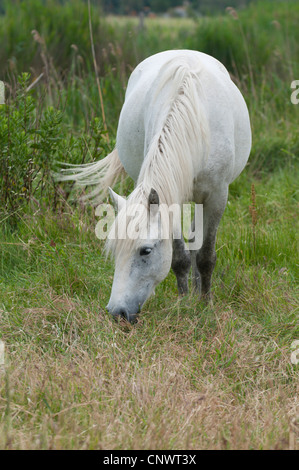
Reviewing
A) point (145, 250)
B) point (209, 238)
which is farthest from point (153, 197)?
point (209, 238)

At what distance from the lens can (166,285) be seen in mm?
3777

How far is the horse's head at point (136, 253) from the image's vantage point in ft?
8.98

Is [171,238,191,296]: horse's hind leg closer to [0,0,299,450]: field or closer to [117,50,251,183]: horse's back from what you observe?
[0,0,299,450]: field

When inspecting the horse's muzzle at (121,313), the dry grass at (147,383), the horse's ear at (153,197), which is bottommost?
the dry grass at (147,383)

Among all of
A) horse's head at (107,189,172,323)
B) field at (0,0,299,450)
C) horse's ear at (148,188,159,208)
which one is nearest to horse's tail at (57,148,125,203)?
field at (0,0,299,450)

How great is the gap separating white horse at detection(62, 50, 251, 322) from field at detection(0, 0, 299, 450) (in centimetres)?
24

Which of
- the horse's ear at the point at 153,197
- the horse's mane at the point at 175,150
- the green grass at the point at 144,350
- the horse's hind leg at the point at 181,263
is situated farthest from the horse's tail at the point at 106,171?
the horse's ear at the point at 153,197

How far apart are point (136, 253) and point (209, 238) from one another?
2.92 ft

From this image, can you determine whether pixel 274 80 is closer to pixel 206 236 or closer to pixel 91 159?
pixel 91 159

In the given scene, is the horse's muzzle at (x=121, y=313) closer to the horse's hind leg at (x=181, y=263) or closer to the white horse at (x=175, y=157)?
the white horse at (x=175, y=157)

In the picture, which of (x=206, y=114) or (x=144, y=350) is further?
(x=206, y=114)

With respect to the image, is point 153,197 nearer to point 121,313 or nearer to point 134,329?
point 121,313

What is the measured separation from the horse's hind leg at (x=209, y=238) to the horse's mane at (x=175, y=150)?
30cm

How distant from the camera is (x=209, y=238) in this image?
3.59 metres
